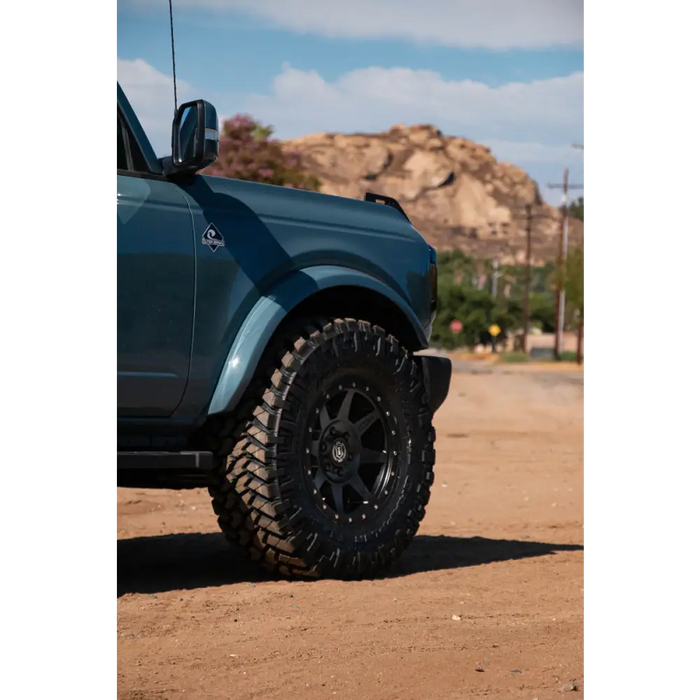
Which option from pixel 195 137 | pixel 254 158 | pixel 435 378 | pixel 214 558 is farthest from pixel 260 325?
pixel 254 158

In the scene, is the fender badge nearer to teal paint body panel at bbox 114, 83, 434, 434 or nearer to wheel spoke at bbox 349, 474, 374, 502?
teal paint body panel at bbox 114, 83, 434, 434

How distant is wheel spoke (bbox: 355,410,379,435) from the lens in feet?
16.8

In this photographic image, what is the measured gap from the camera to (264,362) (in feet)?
16.0

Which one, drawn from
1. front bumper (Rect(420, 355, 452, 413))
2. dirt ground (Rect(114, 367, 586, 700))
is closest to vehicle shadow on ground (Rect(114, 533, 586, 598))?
dirt ground (Rect(114, 367, 586, 700))

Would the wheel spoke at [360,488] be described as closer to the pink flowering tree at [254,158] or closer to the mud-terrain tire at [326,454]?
the mud-terrain tire at [326,454]

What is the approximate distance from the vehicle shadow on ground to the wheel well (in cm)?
115

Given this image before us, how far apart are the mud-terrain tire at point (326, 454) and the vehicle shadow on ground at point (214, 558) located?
31 cm

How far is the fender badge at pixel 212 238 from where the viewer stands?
15.1 feet

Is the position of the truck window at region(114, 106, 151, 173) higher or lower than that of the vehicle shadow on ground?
higher

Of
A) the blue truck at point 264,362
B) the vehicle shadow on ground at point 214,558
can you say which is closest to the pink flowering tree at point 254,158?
the vehicle shadow on ground at point 214,558
